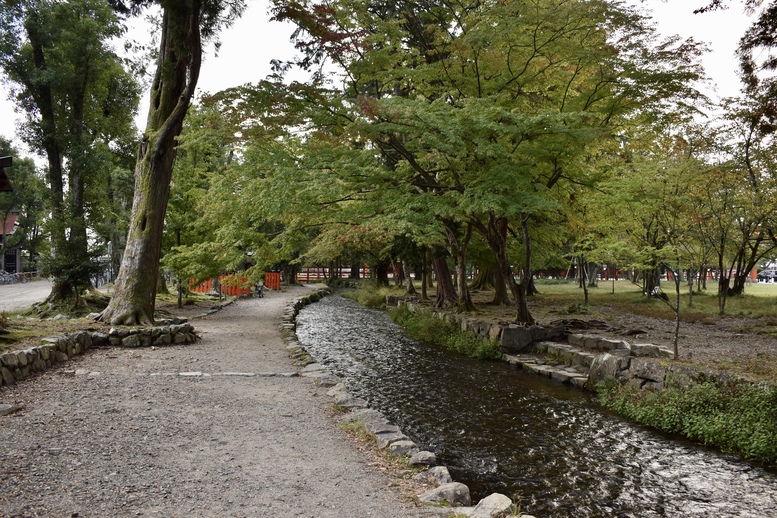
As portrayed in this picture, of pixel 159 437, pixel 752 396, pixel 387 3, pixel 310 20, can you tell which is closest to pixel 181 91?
pixel 310 20

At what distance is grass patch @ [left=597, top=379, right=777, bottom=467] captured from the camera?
6.07 metres

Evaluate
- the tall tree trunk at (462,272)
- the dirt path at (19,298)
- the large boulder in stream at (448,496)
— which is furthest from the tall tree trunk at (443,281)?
the large boulder in stream at (448,496)

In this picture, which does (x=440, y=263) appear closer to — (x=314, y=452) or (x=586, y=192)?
(x=586, y=192)

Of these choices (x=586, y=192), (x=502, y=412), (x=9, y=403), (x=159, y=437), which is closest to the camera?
(x=159, y=437)

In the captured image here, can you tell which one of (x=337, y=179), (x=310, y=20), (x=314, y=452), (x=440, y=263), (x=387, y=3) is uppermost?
(x=387, y=3)

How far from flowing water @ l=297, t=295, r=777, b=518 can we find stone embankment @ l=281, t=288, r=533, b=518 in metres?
0.80

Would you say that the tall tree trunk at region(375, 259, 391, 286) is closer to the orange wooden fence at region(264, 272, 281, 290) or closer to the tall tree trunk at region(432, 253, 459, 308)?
the orange wooden fence at region(264, 272, 281, 290)

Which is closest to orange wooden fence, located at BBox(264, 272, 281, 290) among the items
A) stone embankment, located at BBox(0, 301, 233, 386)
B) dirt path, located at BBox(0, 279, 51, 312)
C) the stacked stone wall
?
dirt path, located at BBox(0, 279, 51, 312)

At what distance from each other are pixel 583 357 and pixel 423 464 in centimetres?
677

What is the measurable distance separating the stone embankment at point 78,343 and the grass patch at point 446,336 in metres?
6.60

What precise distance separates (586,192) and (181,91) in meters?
11.5

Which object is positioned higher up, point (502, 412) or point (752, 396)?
point (752, 396)

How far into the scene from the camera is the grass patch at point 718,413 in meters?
6.07

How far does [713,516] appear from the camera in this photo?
183 inches
